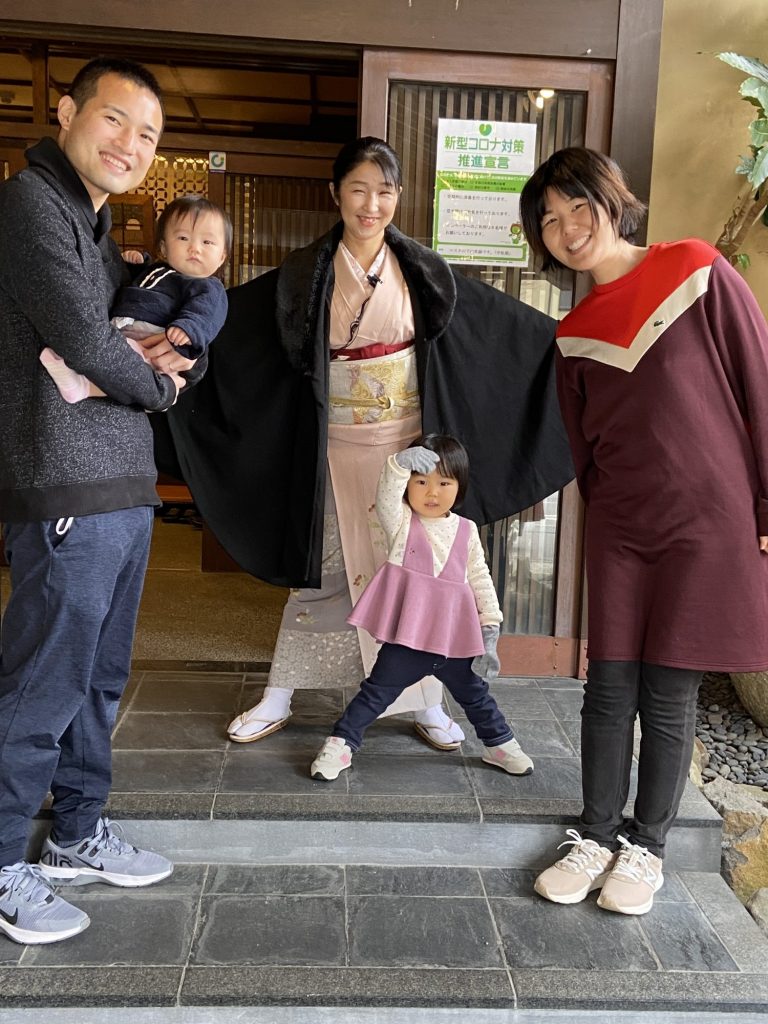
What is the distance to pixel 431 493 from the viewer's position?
110 inches

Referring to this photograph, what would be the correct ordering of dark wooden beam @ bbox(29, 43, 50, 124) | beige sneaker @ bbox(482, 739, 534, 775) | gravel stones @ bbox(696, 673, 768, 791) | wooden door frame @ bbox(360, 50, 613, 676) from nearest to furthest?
beige sneaker @ bbox(482, 739, 534, 775), wooden door frame @ bbox(360, 50, 613, 676), gravel stones @ bbox(696, 673, 768, 791), dark wooden beam @ bbox(29, 43, 50, 124)

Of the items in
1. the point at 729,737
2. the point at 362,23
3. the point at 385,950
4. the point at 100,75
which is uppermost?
the point at 362,23

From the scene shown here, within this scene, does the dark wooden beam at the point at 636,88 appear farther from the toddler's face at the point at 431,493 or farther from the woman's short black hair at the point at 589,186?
the toddler's face at the point at 431,493

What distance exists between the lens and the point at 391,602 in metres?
2.80

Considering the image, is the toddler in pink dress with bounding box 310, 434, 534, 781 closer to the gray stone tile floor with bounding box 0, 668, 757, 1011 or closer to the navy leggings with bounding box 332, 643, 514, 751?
the navy leggings with bounding box 332, 643, 514, 751

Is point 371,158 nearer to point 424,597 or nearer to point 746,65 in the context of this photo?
point 424,597

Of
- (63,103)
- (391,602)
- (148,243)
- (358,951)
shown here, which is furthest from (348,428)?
(148,243)

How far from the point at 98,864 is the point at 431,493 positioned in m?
1.35

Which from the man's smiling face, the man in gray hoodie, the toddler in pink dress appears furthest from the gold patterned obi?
the man's smiling face

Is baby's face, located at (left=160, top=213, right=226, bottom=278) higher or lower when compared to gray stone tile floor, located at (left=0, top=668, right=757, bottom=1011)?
higher

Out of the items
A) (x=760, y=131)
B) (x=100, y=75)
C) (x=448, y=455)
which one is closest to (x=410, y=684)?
(x=448, y=455)

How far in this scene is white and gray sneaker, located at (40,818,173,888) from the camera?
7.91 ft

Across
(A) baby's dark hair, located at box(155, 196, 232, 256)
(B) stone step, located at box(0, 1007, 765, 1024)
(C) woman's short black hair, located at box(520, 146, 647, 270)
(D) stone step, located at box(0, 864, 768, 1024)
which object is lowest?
(B) stone step, located at box(0, 1007, 765, 1024)

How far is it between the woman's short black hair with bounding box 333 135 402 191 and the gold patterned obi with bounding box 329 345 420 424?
536 mm
